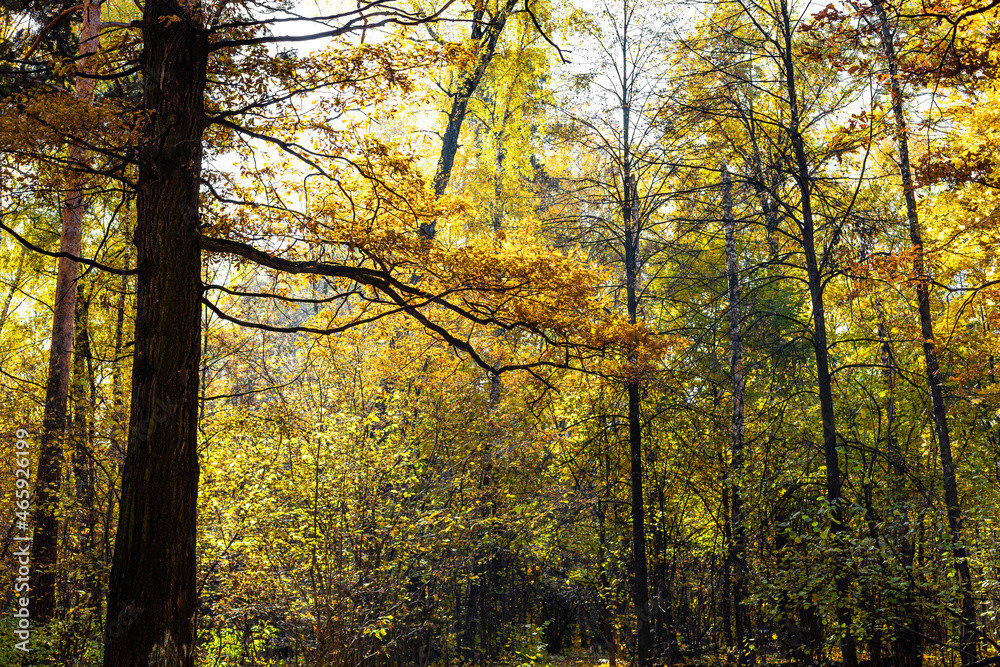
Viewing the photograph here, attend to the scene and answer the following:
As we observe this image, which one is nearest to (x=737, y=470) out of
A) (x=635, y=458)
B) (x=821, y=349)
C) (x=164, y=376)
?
(x=635, y=458)

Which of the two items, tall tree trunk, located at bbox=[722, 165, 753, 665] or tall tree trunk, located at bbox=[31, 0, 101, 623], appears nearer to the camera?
tall tree trunk, located at bbox=[31, 0, 101, 623]

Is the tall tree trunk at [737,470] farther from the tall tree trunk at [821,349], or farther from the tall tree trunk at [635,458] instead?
the tall tree trunk at [635,458]

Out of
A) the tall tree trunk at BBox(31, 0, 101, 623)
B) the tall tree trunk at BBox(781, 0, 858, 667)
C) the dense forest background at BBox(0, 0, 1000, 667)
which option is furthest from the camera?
the tall tree trunk at BBox(781, 0, 858, 667)

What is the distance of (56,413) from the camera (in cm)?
752

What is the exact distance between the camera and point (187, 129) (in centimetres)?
477

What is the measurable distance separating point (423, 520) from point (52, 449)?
4.03 meters

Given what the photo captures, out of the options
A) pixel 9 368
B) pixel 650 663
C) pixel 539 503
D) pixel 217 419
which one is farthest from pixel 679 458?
pixel 9 368

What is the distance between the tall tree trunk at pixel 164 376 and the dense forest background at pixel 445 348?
19 millimetres

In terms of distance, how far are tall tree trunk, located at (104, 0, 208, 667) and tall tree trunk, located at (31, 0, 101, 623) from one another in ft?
6.39

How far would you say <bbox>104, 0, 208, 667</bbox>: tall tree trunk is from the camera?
4.00 metres

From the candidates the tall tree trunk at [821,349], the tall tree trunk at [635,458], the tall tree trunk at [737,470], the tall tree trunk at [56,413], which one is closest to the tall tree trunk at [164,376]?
the tall tree trunk at [56,413]

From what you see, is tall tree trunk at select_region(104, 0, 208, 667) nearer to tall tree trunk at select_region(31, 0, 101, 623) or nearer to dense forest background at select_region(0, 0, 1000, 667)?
dense forest background at select_region(0, 0, 1000, 667)

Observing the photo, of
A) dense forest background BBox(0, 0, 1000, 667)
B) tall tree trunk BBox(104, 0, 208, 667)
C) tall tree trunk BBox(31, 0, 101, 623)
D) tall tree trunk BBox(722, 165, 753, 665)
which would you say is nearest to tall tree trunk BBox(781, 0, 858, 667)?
Result: dense forest background BBox(0, 0, 1000, 667)

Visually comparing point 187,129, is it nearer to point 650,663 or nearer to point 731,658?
point 650,663
